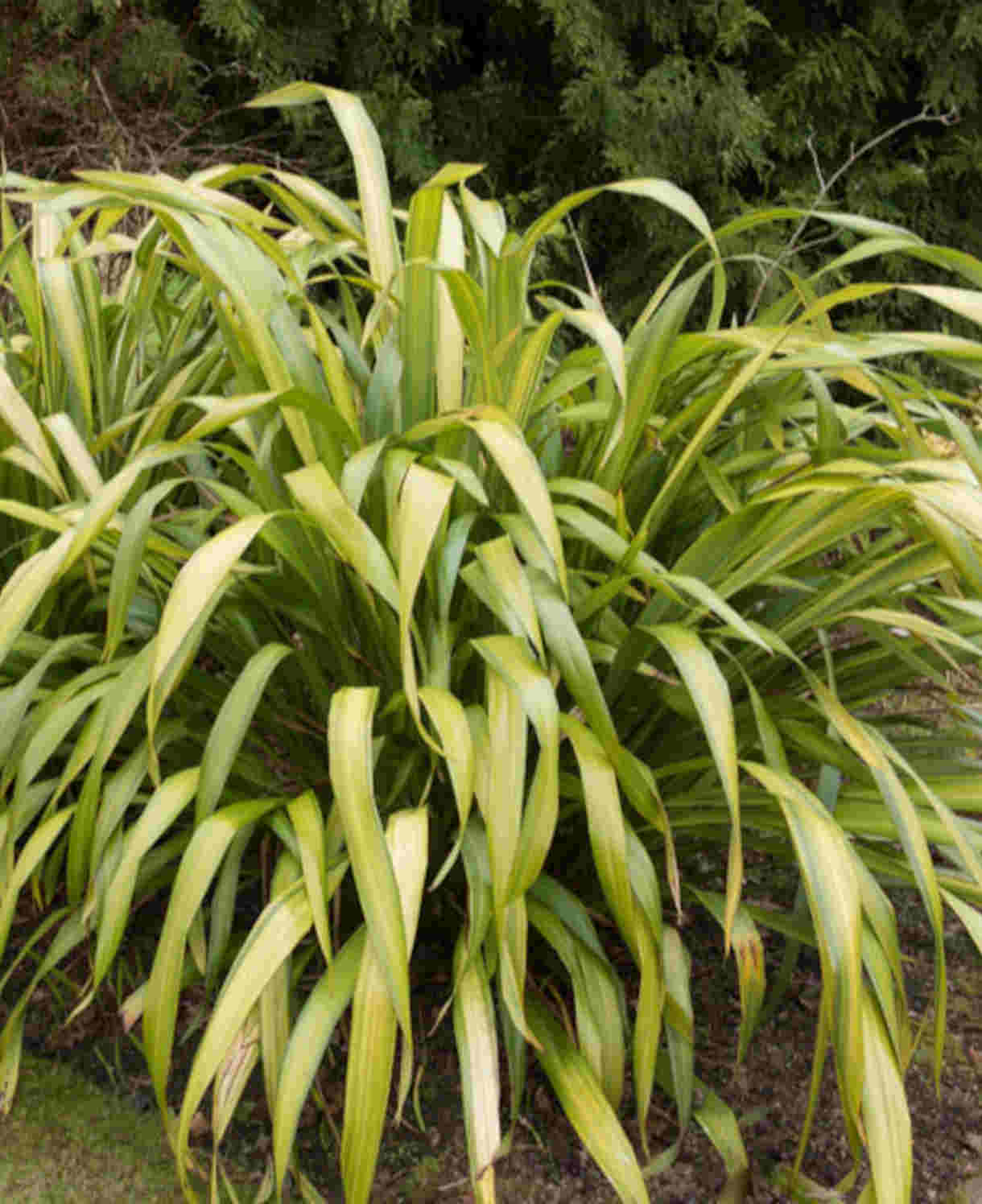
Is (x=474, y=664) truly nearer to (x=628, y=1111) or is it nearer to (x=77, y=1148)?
(x=628, y=1111)

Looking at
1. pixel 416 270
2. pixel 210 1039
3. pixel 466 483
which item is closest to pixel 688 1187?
pixel 210 1039

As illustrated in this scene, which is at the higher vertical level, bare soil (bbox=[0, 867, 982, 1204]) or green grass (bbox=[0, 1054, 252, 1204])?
green grass (bbox=[0, 1054, 252, 1204])

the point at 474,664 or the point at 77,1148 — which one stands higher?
the point at 474,664

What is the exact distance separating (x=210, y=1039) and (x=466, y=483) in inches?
24.8

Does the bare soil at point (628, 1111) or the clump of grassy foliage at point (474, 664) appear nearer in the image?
the clump of grassy foliage at point (474, 664)

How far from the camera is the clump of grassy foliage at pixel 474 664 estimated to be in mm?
1380

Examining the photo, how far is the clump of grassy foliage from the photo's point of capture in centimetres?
138

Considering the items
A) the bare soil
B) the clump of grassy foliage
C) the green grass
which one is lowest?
the bare soil

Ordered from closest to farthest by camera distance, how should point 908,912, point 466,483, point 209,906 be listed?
point 466,483 < point 209,906 < point 908,912

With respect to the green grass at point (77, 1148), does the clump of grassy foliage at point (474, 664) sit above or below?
above

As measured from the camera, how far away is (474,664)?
171cm

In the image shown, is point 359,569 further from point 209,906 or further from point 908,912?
point 908,912

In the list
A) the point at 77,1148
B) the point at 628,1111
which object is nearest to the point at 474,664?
the point at 628,1111

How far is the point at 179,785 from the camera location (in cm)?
155
